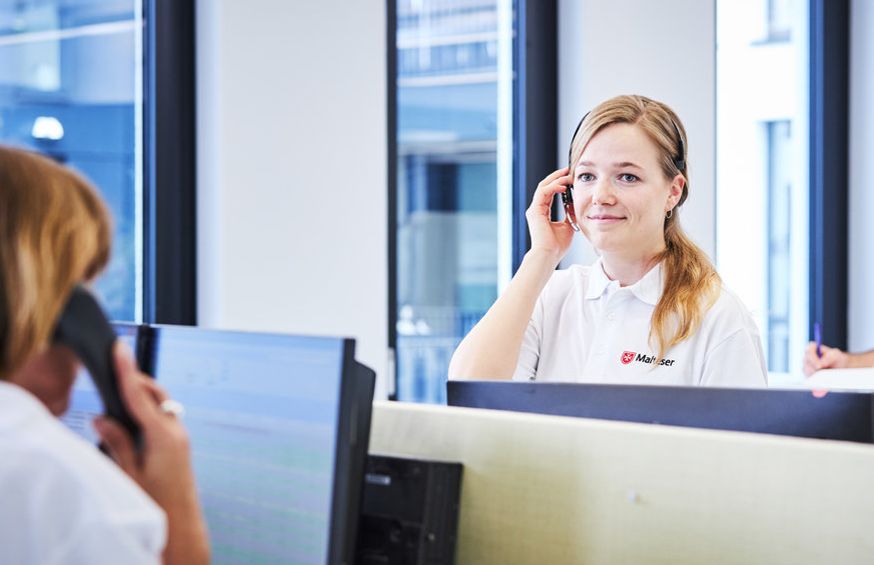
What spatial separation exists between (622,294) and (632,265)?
0.08 meters

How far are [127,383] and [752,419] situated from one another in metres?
0.71

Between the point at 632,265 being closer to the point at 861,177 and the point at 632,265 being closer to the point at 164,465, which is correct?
the point at 164,465

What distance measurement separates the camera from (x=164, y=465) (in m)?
0.91

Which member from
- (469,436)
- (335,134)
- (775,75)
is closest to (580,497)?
(469,436)

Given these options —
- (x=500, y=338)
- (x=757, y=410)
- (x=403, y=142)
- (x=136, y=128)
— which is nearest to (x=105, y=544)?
(x=757, y=410)

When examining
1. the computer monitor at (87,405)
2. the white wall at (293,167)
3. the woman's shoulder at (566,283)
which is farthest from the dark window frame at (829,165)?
the computer monitor at (87,405)

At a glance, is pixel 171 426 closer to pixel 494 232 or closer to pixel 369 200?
pixel 369 200

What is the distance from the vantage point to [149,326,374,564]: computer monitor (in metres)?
0.97

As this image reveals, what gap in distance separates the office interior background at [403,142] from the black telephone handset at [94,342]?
1786 mm

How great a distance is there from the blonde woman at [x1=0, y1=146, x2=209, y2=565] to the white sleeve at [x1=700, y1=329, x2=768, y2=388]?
3.63 feet

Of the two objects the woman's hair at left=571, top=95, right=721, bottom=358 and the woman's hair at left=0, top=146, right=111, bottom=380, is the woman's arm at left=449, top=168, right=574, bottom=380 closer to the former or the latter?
the woman's hair at left=571, top=95, right=721, bottom=358

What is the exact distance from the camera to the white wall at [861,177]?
408 cm

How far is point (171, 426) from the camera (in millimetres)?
915

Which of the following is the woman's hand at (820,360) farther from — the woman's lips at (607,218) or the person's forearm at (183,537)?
the person's forearm at (183,537)
